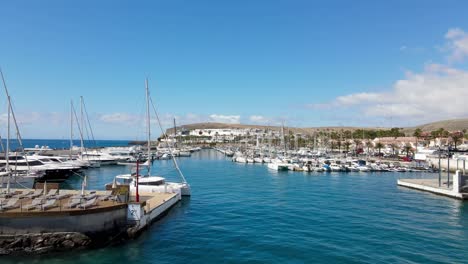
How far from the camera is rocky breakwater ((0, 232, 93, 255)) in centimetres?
2312

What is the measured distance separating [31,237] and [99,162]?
253ft

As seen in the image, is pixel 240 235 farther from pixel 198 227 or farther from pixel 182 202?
pixel 182 202

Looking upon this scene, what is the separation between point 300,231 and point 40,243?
19921mm

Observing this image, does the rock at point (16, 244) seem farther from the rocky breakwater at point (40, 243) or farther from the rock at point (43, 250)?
the rock at point (43, 250)

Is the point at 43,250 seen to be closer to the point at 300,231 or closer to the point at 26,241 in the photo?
the point at 26,241

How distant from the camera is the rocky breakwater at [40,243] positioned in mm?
23125

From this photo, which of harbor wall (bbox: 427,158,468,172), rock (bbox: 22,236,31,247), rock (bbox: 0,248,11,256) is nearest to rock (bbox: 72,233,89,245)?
rock (bbox: 22,236,31,247)

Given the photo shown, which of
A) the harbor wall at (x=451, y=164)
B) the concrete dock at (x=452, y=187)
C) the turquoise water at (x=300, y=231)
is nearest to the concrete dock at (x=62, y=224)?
the turquoise water at (x=300, y=231)

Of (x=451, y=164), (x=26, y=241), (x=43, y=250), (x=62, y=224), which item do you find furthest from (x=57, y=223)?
(x=451, y=164)

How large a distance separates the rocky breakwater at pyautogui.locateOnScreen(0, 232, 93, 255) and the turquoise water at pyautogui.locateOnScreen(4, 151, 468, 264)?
972mm

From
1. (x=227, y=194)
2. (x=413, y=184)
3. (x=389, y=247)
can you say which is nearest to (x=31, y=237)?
(x=389, y=247)

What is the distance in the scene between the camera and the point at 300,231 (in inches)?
1198

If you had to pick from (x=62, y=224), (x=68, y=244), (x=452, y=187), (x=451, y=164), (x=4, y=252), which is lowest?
(x=4, y=252)

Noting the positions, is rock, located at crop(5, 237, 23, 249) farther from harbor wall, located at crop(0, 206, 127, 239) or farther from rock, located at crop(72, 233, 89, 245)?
rock, located at crop(72, 233, 89, 245)
